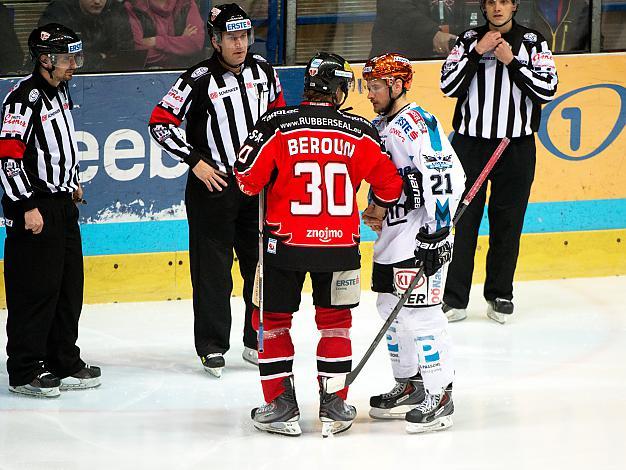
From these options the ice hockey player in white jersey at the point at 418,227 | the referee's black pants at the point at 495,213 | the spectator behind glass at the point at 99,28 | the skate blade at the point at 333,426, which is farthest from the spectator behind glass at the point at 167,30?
the skate blade at the point at 333,426

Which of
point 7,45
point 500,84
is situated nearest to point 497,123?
point 500,84

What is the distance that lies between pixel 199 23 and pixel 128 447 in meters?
2.78

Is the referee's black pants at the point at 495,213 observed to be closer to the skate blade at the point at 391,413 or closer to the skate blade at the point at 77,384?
the skate blade at the point at 391,413

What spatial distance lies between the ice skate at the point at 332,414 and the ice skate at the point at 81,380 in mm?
1137

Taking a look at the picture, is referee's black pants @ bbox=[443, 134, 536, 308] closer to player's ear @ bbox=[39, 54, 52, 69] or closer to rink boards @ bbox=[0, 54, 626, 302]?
rink boards @ bbox=[0, 54, 626, 302]

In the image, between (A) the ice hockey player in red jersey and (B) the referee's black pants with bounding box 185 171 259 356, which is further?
(B) the referee's black pants with bounding box 185 171 259 356

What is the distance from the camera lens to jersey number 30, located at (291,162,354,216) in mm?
4020

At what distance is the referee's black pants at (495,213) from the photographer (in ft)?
19.3

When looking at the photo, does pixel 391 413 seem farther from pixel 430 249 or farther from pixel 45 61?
pixel 45 61

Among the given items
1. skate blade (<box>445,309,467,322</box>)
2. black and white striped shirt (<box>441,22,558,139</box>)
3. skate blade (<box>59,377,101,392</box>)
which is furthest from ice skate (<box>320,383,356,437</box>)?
black and white striped shirt (<box>441,22,558,139</box>)

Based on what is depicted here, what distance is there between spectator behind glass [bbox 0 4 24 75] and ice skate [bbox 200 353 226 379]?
1926mm

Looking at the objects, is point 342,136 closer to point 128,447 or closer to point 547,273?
point 128,447

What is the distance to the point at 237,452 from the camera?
4.07 metres

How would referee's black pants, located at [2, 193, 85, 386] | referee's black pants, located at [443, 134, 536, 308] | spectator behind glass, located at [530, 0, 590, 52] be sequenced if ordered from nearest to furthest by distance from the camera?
referee's black pants, located at [2, 193, 85, 386]
referee's black pants, located at [443, 134, 536, 308]
spectator behind glass, located at [530, 0, 590, 52]
